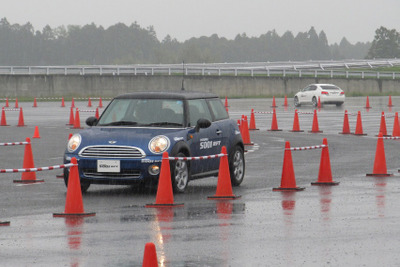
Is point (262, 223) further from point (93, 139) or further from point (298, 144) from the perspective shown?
point (298, 144)

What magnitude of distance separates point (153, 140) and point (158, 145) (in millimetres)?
117

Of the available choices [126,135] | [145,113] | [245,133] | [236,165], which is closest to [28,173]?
[145,113]

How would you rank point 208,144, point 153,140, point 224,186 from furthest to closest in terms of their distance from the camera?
point 208,144 → point 153,140 → point 224,186

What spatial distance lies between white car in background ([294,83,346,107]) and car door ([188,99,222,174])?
38025 mm

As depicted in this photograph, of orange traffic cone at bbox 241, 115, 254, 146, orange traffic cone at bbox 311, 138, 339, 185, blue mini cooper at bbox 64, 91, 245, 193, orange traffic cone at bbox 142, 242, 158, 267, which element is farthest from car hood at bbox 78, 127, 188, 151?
orange traffic cone at bbox 241, 115, 254, 146

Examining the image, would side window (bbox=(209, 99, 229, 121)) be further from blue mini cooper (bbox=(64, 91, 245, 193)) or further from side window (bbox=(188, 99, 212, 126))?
side window (bbox=(188, 99, 212, 126))

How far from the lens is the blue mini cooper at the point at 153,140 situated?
15.5 m

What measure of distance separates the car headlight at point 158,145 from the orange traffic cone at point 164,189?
1.22 meters

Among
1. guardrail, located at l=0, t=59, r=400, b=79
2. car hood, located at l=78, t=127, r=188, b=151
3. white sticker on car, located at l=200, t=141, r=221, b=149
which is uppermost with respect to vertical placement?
guardrail, located at l=0, t=59, r=400, b=79

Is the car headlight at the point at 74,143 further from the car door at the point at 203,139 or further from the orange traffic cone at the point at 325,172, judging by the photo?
the orange traffic cone at the point at 325,172

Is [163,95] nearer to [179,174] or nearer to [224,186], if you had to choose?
[179,174]

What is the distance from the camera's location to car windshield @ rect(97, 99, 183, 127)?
1642 cm

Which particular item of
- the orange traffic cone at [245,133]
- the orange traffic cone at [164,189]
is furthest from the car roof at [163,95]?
the orange traffic cone at [245,133]

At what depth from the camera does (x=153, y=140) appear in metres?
15.6
